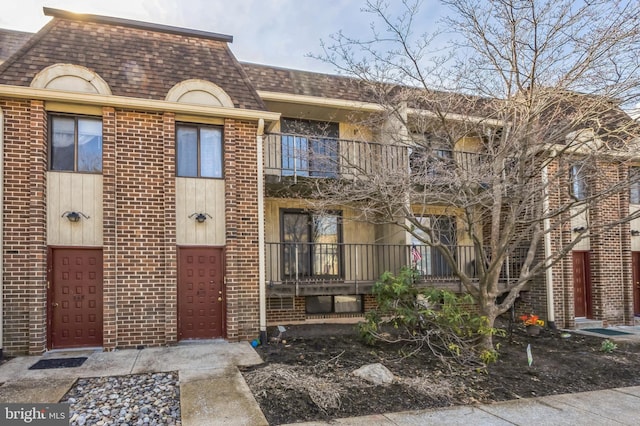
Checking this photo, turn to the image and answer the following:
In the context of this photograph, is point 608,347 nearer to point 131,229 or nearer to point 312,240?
point 312,240

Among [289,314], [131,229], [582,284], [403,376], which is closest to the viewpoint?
[403,376]

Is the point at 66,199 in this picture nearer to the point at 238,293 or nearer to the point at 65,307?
the point at 65,307

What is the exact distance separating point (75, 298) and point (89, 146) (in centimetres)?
294

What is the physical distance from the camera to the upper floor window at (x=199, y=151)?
339 inches

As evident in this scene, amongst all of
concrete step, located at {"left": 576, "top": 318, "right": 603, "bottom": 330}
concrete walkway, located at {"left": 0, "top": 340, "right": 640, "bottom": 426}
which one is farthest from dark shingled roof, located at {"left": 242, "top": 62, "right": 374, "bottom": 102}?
concrete step, located at {"left": 576, "top": 318, "right": 603, "bottom": 330}

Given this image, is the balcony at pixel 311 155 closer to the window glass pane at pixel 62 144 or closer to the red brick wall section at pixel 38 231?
the window glass pane at pixel 62 144

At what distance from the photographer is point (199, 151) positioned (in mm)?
8703

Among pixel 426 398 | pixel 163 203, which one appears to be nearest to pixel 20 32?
pixel 163 203

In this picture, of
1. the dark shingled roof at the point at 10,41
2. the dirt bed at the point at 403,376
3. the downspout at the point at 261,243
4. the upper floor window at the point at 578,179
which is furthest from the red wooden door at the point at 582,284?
the dark shingled roof at the point at 10,41

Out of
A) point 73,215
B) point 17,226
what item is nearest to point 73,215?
point 73,215

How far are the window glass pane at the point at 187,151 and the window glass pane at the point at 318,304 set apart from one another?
14.8ft

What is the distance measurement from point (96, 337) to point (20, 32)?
7.13 meters

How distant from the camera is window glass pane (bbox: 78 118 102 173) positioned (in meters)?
8.01

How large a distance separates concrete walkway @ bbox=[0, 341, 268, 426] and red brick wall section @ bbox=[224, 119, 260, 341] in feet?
1.80
